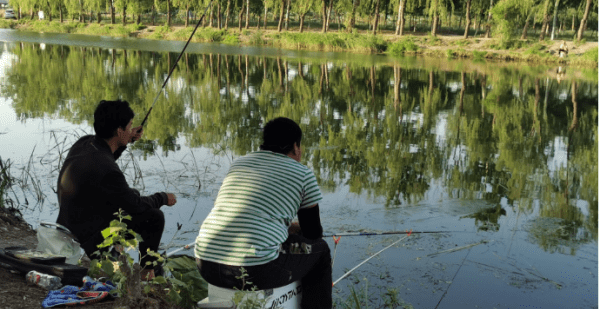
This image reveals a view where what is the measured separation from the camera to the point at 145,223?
3.67 metres

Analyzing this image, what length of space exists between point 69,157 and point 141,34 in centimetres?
4948

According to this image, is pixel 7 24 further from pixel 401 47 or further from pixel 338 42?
pixel 401 47

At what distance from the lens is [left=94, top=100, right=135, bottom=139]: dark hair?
3.62 m

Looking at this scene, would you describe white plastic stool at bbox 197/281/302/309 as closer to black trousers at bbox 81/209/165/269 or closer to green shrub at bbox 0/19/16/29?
black trousers at bbox 81/209/165/269

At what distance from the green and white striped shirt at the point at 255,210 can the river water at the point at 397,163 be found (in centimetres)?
144

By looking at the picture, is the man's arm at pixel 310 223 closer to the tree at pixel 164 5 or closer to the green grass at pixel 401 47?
the green grass at pixel 401 47

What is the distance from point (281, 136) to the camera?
3.14 meters

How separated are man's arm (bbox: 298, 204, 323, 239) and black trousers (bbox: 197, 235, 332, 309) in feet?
0.14

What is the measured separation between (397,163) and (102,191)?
5875 mm

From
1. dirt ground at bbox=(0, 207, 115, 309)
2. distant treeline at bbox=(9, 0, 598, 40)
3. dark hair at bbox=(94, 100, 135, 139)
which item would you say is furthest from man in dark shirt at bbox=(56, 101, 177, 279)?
distant treeline at bbox=(9, 0, 598, 40)

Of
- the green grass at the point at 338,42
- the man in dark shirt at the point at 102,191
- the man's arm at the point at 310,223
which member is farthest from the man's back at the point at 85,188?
the green grass at the point at 338,42

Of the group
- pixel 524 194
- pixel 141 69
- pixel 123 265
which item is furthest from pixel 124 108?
pixel 141 69

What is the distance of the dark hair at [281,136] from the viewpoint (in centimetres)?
315

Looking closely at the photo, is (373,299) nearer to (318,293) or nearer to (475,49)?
(318,293)
